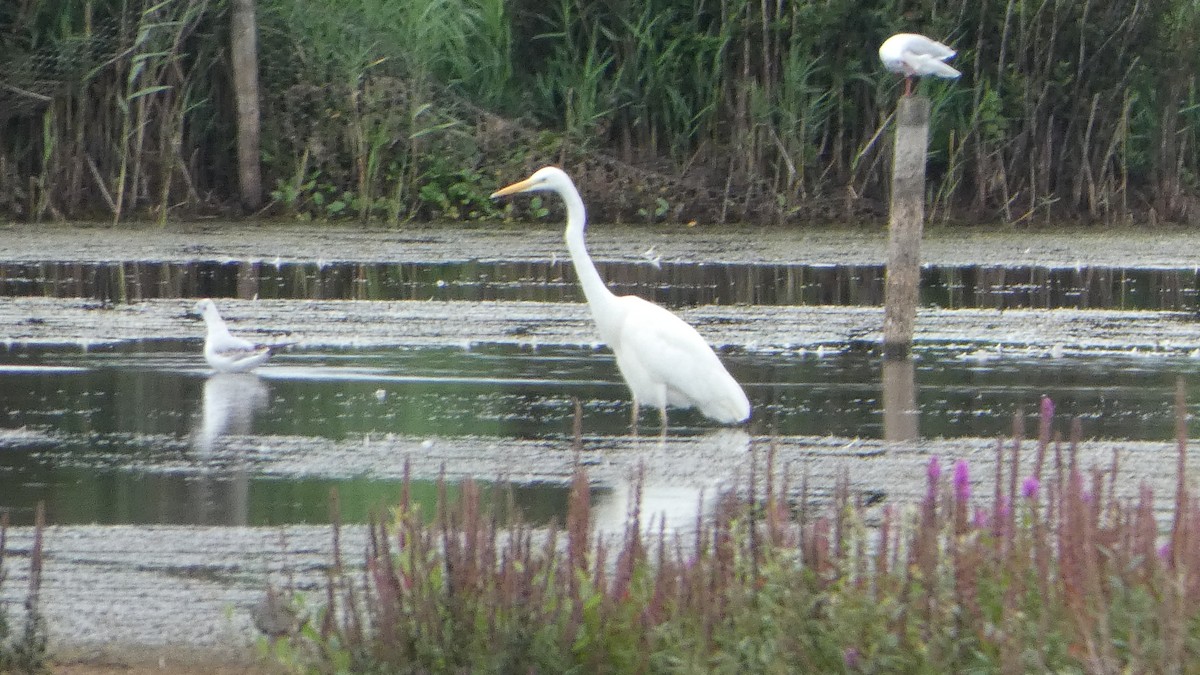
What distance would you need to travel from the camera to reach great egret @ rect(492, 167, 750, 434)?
8.73 m

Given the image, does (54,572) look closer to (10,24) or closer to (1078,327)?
Result: (1078,327)

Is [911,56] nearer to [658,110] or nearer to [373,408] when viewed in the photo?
[373,408]

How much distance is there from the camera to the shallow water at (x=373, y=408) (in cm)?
702

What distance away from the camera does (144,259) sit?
1638 centimetres

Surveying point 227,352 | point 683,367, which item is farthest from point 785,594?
point 227,352

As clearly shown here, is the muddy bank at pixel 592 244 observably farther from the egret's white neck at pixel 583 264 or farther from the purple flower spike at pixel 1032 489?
the purple flower spike at pixel 1032 489

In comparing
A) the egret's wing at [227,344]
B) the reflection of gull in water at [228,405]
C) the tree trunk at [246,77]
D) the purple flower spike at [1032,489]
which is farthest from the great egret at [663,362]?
the tree trunk at [246,77]

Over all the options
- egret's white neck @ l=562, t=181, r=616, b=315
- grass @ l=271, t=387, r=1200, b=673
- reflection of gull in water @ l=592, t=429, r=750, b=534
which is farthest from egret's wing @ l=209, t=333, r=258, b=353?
grass @ l=271, t=387, r=1200, b=673

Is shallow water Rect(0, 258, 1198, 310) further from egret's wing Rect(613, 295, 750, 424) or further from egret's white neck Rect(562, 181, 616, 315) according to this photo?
egret's wing Rect(613, 295, 750, 424)

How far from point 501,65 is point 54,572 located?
51.6 feet

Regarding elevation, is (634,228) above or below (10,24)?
below

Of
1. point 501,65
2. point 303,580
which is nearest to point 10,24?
point 501,65

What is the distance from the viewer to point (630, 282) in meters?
15.3

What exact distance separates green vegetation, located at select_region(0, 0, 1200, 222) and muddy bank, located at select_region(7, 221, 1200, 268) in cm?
53
